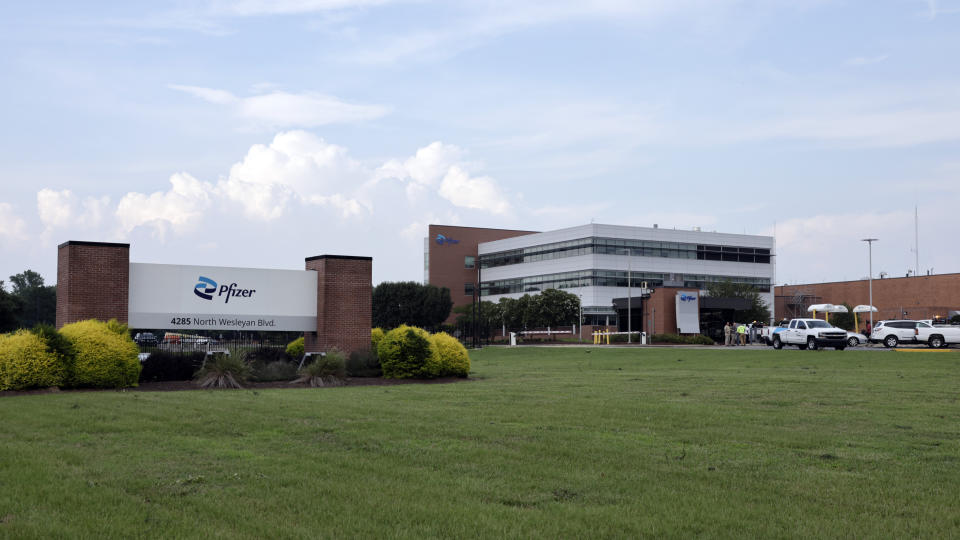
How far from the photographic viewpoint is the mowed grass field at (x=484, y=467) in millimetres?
6926

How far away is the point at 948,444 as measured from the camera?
1060 centimetres

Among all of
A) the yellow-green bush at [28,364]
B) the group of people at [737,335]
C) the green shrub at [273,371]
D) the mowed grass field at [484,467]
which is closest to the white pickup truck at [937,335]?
the group of people at [737,335]

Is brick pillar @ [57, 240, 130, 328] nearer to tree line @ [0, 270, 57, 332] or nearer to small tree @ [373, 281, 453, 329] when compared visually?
tree line @ [0, 270, 57, 332]

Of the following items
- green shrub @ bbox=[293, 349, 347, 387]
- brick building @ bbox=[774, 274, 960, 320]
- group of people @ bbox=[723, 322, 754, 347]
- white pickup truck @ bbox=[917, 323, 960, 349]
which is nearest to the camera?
green shrub @ bbox=[293, 349, 347, 387]

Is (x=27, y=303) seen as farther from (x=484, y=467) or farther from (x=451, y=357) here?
(x=484, y=467)

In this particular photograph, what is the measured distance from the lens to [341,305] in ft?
98.0

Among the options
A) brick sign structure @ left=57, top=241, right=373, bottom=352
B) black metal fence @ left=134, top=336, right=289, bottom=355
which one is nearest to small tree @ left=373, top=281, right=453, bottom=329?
black metal fence @ left=134, top=336, right=289, bottom=355

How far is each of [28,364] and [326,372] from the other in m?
7.56

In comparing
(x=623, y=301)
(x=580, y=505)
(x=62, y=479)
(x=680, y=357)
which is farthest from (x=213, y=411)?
(x=623, y=301)

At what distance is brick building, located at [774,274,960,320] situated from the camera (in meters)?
96.0

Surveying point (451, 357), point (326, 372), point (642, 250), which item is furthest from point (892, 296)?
point (326, 372)

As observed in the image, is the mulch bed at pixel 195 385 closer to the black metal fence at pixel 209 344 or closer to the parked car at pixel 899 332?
the black metal fence at pixel 209 344

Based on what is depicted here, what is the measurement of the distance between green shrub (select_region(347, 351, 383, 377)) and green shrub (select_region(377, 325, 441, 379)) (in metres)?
0.82

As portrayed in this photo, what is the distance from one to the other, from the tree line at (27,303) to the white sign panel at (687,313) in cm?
4878
